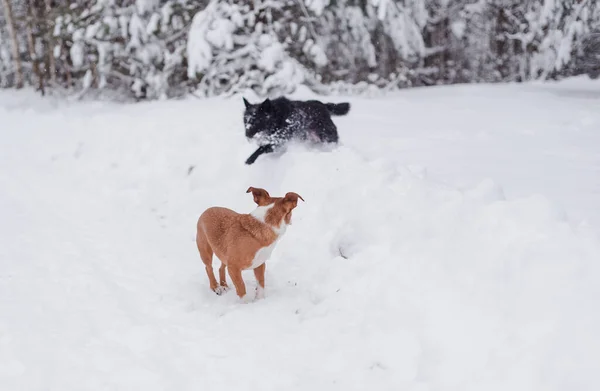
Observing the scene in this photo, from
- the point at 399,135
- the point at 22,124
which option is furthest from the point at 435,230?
the point at 22,124

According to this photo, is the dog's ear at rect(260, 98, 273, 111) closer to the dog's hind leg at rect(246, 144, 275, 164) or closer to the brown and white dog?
the dog's hind leg at rect(246, 144, 275, 164)

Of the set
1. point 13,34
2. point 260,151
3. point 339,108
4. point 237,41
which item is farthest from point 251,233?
point 13,34

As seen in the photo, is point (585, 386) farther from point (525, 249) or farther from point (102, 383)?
point (102, 383)

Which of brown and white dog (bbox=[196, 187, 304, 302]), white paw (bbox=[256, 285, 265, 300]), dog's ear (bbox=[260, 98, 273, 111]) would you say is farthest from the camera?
dog's ear (bbox=[260, 98, 273, 111])

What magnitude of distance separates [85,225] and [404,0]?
42.0 feet

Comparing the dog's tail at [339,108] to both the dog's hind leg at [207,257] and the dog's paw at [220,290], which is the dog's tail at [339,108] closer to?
the dog's hind leg at [207,257]

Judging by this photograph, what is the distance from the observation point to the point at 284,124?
619 cm

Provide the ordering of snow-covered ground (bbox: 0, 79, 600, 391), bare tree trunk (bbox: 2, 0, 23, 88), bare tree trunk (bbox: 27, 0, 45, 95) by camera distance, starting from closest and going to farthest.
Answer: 1. snow-covered ground (bbox: 0, 79, 600, 391)
2. bare tree trunk (bbox: 27, 0, 45, 95)
3. bare tree trunk (bbox: 2, 0, 23, 88)

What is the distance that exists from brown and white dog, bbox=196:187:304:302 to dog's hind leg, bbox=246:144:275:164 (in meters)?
1.69

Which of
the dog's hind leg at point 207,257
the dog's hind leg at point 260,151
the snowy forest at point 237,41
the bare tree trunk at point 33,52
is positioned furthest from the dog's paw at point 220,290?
the bare tree trunk at point 33,52

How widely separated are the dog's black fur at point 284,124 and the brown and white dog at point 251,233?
1805 mm

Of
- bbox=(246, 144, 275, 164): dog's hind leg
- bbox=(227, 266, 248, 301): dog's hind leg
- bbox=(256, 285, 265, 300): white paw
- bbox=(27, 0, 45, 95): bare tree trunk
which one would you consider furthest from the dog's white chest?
bbox=(27, 0, 45, 95): bare tree trunk

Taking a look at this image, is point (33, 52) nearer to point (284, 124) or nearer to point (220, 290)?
point (284, 124)

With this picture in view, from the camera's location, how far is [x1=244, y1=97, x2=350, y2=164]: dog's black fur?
19.9ft
